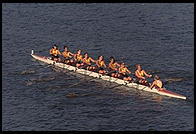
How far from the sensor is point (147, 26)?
11681 centimetres

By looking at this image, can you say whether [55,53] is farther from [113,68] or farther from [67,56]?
[113,68]

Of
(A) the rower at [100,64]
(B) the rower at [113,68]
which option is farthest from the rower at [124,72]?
(A) the rower at [100,64]

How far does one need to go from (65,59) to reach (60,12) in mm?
30254

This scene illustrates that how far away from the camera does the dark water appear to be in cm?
7794

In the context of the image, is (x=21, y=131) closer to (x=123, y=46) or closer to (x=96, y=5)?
(x=123, y=46)

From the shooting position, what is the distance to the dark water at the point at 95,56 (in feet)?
256

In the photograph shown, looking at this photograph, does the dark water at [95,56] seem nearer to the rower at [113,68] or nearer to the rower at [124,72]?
the rower at [113,68]

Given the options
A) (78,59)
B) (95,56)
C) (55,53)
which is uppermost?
(55,53)

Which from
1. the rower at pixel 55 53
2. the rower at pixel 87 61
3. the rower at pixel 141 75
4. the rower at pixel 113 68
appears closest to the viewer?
the rower at pixel 141 75

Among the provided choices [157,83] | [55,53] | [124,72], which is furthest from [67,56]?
[157,83]

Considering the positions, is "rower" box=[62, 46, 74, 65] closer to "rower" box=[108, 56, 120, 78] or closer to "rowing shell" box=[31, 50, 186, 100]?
"rowing shell" box=[31, 50, 186, 100]

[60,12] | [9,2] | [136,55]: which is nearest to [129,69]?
[136,55]

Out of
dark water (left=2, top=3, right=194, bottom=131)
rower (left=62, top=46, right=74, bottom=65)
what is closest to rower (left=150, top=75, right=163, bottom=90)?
dark water (left=2, top=3, right=194, bottom=131)

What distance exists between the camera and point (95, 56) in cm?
10194
